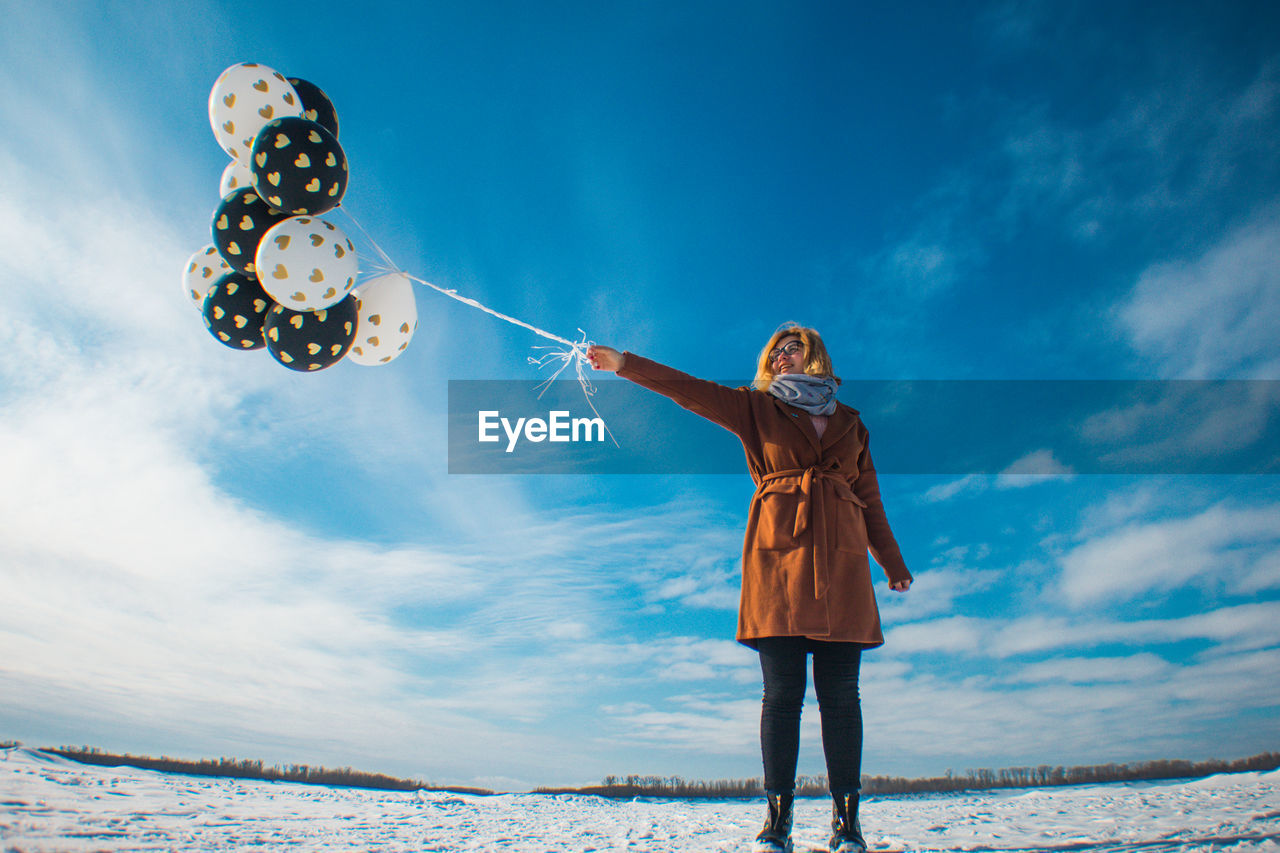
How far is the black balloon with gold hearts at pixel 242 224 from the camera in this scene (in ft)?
10.6

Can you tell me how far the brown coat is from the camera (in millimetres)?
2396

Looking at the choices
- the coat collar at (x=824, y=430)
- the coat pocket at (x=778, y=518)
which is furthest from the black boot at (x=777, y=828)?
the coat collar at (x=824, y=430)

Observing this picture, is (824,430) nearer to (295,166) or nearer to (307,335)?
(307,335)

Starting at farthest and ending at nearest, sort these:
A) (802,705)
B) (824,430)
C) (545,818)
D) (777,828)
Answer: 1. (545,818)
2. (824,430)
3. (802,705)
4. (777,828)

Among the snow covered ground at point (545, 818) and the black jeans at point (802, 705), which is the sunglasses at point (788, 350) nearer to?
the black jeans at point (802, 705)

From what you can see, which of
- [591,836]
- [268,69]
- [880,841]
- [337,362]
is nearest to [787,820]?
[880,841]

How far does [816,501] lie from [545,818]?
7.02 ft

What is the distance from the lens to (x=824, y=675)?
7.86 feet

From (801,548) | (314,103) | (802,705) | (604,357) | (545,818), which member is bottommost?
(545,818)

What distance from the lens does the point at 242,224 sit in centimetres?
322

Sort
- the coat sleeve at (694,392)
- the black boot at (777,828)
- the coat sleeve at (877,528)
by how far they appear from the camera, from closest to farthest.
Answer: the black boot at (777,828)
the coat sleeve at (694,392)
the coat sleeve at (877,528)

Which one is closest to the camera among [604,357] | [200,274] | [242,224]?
[604,357]

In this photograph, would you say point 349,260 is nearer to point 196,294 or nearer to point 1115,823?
point 196,294

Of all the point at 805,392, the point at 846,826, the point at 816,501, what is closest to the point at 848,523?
the point at 816,501
